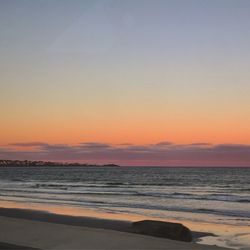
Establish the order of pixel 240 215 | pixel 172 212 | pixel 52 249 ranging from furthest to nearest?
pixel 172 212 → pixel 240 215 → pixel 52 249

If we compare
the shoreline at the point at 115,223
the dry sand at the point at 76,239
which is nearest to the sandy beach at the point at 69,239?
the dry sand at the point at 76,239

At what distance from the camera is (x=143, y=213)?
885 inches

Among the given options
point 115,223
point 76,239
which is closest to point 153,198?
point 115,223

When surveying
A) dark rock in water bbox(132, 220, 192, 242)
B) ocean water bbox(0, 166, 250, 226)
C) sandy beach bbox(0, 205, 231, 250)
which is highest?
sandy beach bbox(0, 205, 231, 250)

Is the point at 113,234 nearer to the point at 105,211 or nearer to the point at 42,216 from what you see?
the point at 42,216

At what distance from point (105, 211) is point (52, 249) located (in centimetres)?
1535

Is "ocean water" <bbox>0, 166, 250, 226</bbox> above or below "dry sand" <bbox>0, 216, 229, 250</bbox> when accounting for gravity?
below

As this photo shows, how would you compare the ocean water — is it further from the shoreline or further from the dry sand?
the dry sand

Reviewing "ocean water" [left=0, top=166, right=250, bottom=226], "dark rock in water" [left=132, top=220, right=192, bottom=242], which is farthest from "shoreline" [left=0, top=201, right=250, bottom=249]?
"ocean water" [left=0, top=166, right=250, bottom=226]

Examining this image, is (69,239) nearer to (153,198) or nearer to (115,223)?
(115,223)

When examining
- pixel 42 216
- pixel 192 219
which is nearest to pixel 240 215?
pixel 192 219

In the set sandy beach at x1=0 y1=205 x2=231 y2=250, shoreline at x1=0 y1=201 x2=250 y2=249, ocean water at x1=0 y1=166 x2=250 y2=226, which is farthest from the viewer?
ocean water at x1=0 y1=166 x2=250 y2=226

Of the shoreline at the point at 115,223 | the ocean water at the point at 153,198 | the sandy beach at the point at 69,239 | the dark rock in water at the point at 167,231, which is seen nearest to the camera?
the sandy beach at the point at 69,239

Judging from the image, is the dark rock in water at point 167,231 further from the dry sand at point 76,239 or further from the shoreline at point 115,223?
the dry sand at point 76,239
